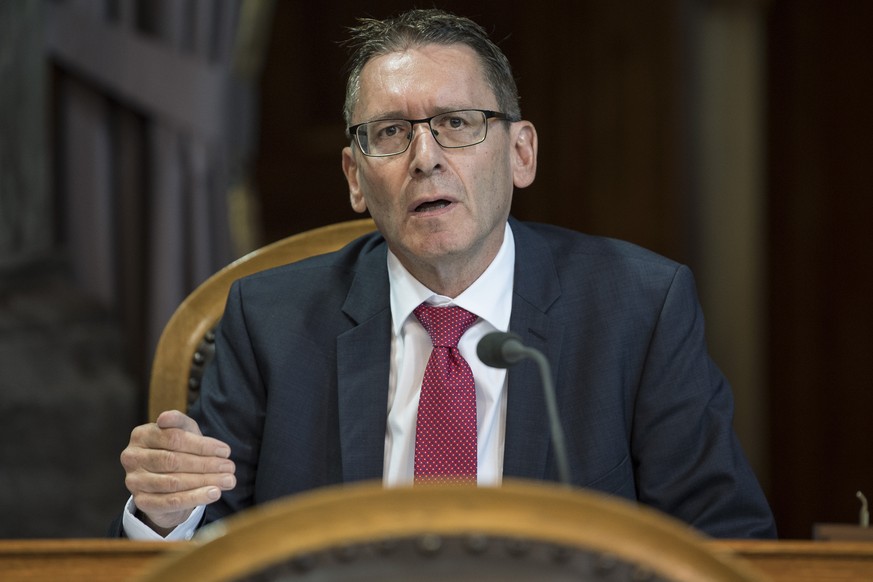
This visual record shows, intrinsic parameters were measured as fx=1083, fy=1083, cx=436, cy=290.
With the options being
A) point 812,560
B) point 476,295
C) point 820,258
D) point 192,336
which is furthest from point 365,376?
point 820,258

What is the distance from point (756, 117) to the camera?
380 cm

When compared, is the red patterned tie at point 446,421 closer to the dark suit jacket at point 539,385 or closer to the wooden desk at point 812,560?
the dark suit jacket at point 539,385

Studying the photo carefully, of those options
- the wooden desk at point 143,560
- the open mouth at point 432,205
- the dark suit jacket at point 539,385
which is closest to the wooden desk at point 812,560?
the wooden desk at point 143,560

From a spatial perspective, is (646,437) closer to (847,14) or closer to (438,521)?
(438,521)

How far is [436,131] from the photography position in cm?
161

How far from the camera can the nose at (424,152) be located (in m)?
1.57

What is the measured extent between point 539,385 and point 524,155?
0.44 meters

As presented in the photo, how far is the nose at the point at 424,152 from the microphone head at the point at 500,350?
499 millimetres

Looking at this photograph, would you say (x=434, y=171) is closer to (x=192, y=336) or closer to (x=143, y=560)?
(x=192, y=336)

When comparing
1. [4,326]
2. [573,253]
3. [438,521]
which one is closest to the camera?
[438,521]

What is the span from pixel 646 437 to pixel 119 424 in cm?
130

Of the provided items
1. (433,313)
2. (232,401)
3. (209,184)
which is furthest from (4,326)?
(433,313)

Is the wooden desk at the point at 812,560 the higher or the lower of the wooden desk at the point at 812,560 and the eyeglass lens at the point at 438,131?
the lower

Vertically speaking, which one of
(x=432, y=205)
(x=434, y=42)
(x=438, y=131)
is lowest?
(x=432, y=205)
